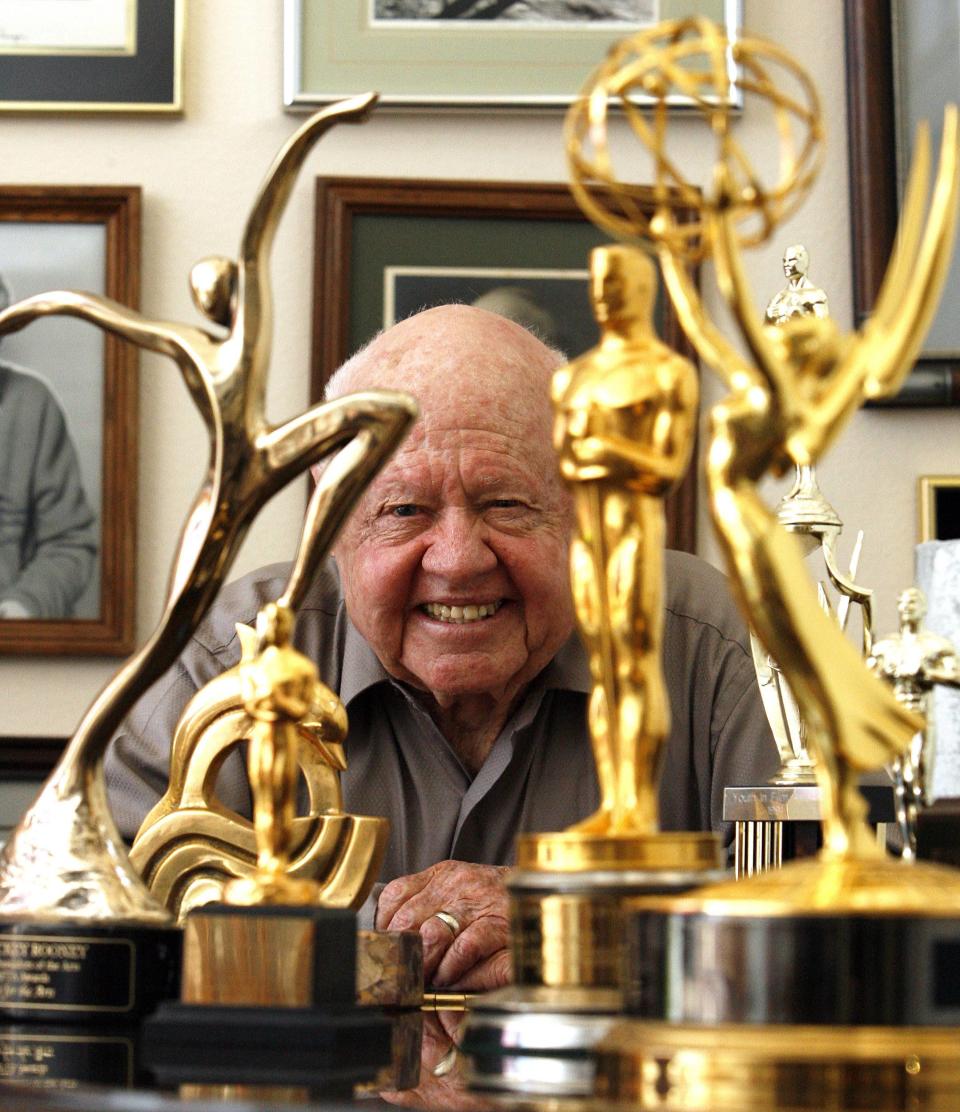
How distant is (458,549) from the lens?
1743 mm

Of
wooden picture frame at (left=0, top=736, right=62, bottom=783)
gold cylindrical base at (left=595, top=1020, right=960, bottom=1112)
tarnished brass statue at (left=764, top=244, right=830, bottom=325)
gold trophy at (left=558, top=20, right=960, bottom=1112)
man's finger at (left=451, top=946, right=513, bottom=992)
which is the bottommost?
man's finger at (left=451, top=946, right=513, bottom=992)

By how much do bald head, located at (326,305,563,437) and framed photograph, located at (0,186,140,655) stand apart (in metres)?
0.61

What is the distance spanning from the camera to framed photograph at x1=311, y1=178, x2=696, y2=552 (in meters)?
2.38

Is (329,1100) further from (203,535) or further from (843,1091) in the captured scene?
(203,535)

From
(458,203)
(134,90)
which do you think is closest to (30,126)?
(134,90)

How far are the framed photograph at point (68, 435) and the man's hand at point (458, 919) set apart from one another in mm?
1018

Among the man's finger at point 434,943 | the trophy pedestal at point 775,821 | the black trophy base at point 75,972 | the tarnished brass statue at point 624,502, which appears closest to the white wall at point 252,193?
the man's finger at point 434,943

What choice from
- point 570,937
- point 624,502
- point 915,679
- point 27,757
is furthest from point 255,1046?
point 27,757

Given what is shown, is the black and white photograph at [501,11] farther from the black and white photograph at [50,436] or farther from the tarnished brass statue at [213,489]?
the tarnished brass statue at [213,489]

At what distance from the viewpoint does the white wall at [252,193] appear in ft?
7.77

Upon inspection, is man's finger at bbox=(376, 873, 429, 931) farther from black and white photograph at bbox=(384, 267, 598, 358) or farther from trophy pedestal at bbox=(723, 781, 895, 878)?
black and white photograph at bbox=(384, 267, 598, 358)

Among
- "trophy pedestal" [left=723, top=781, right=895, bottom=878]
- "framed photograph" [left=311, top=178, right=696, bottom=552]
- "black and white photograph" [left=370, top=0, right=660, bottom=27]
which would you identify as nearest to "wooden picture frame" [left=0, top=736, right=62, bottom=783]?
"framed photograph" [left=311, top=178, right=696, bottom=552]

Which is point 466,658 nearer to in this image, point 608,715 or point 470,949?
point 470,949

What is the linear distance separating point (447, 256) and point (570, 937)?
5.85ft
